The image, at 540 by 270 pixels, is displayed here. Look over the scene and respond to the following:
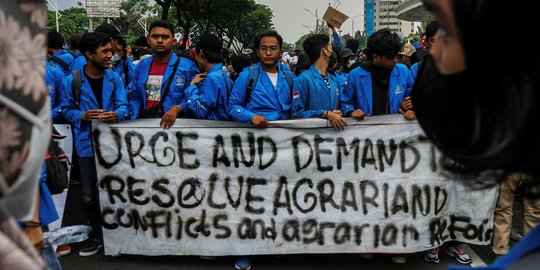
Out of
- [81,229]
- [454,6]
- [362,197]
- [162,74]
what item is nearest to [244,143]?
[362,197]

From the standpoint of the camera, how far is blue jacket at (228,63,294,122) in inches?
161

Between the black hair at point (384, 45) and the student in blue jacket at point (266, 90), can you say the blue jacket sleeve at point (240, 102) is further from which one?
the black hair at point (384, 45)

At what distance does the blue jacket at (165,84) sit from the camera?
458 cm

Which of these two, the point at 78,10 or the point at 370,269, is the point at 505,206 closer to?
the point at 370,269

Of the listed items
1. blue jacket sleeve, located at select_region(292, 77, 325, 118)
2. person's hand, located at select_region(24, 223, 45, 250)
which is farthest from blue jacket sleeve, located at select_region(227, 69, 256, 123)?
person's hand, located at select_region(24, 223, 45, 250)

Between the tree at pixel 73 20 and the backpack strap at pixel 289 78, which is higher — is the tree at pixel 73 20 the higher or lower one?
the higher one

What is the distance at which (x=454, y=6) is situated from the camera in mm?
773

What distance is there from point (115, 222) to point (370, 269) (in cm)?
207

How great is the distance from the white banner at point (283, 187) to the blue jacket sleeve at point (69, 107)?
1.15 feet

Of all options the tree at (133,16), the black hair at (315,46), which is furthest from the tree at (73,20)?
the black hair at (315,46)

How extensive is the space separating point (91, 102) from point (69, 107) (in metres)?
0.22

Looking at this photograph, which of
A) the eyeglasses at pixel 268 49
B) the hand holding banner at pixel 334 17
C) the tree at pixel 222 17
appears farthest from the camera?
the tree at pixel 222 17

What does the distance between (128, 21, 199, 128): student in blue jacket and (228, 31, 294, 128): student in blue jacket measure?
26.1 inches

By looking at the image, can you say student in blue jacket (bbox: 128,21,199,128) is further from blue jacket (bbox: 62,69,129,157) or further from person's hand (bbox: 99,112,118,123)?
person's hand (bbox: 99,112,118,123)
